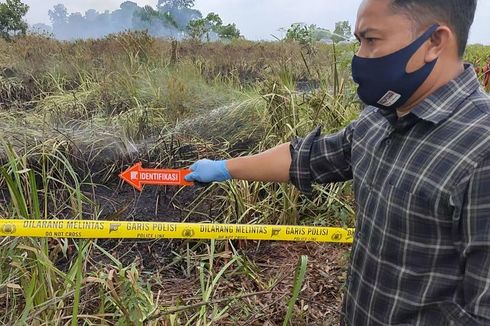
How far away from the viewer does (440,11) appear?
1.14 m

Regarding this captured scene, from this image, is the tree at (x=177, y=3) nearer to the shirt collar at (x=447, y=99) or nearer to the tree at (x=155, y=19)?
the tree at (x=155, y=19)

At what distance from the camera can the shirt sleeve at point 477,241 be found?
102 centimetres

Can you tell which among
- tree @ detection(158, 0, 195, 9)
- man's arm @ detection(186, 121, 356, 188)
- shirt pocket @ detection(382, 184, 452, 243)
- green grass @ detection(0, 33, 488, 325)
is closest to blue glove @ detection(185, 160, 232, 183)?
Result: man's arm @ detection(186, 121, 356, 188)

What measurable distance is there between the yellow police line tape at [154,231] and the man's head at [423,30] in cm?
118

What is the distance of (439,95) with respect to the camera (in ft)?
3.88

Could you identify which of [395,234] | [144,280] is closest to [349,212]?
[144,280]

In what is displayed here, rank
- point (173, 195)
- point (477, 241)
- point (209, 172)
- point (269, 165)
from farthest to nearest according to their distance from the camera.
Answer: point (173, 195) < point (209, 172) < point (269, 165) < point (477, 241)

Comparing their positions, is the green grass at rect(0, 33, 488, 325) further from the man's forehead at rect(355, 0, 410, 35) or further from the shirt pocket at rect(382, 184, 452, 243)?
the man's forehead at rect(355, 0, 410, 35)

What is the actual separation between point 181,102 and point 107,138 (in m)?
1.21

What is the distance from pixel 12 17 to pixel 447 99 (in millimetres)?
15885

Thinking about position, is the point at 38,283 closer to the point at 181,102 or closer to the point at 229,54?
the point at 181,102

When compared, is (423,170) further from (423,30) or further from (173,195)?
(173,195)

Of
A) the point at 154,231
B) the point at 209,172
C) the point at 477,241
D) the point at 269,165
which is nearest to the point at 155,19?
the point at 154,231

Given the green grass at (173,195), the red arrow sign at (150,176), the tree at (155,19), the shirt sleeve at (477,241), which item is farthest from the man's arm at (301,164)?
the tree at (155,19)
